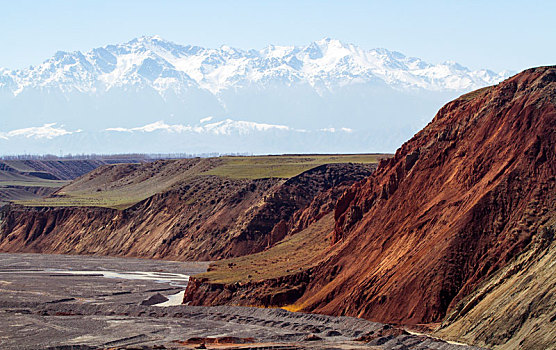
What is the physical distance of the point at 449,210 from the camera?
281 feet

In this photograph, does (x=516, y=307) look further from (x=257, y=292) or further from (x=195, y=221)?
(x=195, y=221)

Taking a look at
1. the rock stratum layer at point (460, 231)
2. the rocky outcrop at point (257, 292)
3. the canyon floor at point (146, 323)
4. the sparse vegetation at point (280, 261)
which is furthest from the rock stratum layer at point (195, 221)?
the rock stratum layer at point (460, 231)

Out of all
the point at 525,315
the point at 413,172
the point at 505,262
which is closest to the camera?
the point at 525,315

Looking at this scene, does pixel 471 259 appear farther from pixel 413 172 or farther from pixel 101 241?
pixel 101 241

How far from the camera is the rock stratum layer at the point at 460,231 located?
238ft

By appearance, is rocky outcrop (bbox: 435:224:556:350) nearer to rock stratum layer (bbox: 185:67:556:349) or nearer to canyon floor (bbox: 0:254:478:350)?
rock stratum layer (bbox: 185:67:556:349)

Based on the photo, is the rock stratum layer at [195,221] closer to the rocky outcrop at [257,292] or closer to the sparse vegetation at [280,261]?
the sparse vegetation at [280,261]

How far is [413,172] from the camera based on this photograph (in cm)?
9644

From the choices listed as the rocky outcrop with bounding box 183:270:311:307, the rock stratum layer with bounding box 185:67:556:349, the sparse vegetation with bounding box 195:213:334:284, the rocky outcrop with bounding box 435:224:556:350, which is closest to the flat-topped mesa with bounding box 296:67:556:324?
the rock stratum layer with bounding box 185:67:556:349

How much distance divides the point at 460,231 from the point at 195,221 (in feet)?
325

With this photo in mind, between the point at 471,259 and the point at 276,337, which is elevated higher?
the point at 471,259

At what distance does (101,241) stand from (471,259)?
117 metres

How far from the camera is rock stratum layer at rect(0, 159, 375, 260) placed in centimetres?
16325

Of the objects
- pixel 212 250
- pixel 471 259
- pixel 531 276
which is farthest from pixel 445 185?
pixel 212 250
